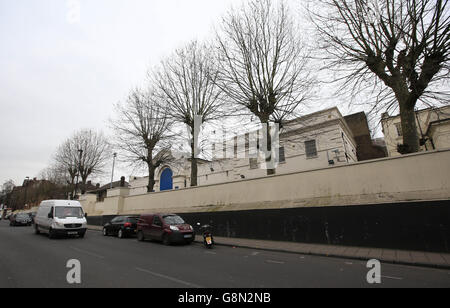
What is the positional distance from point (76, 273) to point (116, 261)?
171cm

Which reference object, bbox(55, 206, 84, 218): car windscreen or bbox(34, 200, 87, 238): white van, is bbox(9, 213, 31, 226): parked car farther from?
bbox(55, 206, 84, 218): car windscreen

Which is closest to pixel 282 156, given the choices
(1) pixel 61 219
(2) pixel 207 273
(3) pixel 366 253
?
(3) pixel 366 253

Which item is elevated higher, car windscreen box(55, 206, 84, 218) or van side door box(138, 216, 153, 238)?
car windscreen box(55, 206, 84, 218)

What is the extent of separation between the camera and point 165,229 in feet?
39.4

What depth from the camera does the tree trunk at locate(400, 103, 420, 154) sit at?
9.66 metres

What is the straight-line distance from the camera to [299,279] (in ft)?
17.7

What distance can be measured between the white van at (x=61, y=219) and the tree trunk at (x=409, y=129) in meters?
18.4

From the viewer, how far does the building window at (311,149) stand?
68.6 ft

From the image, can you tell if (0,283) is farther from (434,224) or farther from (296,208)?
(434,224)

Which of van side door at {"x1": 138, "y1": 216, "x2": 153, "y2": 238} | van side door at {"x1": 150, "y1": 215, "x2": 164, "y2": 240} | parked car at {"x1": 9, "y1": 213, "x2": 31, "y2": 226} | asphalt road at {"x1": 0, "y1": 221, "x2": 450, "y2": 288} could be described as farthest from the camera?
parked car at {"x1": 9, "y1": 213, "x2": 31, "y2": 226}

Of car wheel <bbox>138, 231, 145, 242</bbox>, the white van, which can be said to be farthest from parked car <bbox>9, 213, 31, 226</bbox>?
car wheel <bbox>138, 231, 145, 242</bbox>

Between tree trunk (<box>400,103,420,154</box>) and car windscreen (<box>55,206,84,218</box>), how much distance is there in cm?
1904

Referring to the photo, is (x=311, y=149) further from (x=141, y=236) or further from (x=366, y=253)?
(x=141, y=236)
